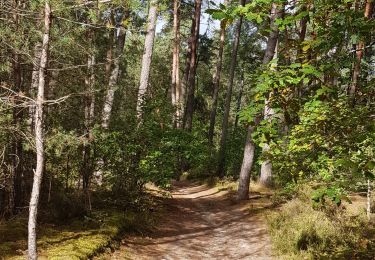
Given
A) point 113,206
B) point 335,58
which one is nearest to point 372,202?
point 113,206

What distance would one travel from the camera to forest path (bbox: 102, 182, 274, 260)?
27.6 feet

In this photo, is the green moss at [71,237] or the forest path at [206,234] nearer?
the green moss at [71,237]

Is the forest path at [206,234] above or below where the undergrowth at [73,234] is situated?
below

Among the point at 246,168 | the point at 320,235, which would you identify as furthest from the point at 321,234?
the point at 246,168

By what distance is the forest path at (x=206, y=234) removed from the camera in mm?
8398

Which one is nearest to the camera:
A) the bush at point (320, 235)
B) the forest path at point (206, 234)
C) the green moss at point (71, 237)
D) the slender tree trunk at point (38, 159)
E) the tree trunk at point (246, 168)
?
the slender tree trunk at point (38, 159)

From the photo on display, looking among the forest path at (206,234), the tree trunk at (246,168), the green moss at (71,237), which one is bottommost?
the forest path at (206,234)

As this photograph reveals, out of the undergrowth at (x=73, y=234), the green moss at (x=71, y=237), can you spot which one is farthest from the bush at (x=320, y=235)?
the green moss at (x=71, y=237)

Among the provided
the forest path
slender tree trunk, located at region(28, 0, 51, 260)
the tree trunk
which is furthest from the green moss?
the tree trunk

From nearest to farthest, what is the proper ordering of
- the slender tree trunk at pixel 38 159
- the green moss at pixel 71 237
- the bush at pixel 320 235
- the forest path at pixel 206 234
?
the slender tree trunk at pixel 38 159 < the green moss at pixel 71 237 < the bush at pixel 320 235 < the forest path at pixel 206 234

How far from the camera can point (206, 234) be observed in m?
10.4

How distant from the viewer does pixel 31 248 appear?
5.70 metres

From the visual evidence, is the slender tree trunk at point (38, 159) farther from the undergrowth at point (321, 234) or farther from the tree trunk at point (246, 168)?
the tree trunk at point (246, 168)

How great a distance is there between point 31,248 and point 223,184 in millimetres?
14250
